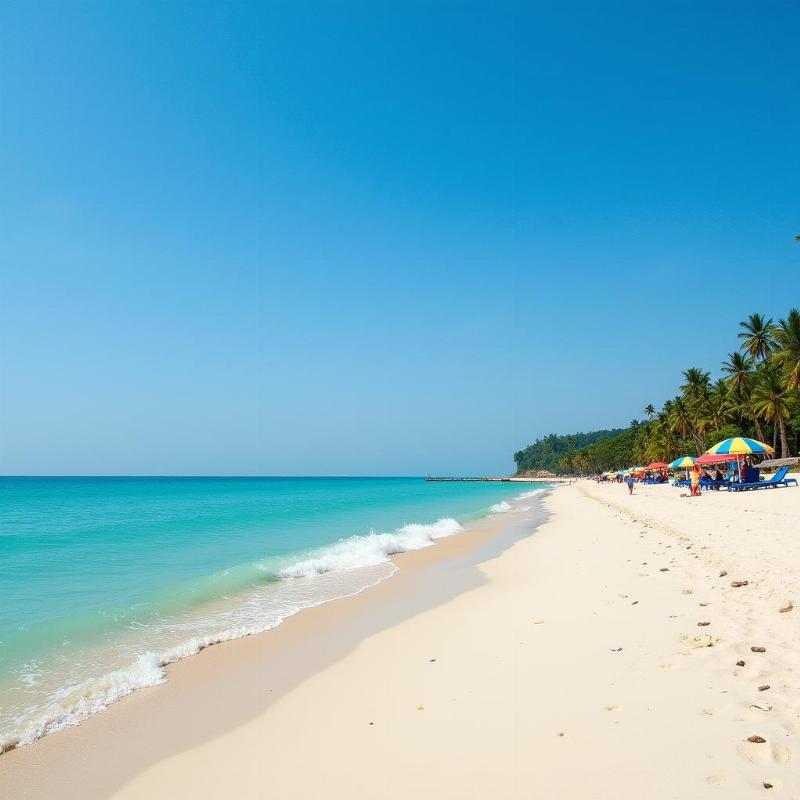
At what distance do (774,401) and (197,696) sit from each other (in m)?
58.3

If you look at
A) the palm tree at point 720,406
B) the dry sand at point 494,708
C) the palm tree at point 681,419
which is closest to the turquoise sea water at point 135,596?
the dry sand at point 494,708

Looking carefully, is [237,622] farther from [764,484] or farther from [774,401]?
[774,401]

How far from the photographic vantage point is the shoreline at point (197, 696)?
4.43 m

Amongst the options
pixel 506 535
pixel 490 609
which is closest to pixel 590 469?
pixel 506 535

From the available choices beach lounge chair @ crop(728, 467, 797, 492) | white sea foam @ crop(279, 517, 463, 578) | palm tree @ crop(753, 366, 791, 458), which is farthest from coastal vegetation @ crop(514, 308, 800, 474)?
white sea foam @ crop(279, 517, 463, 578)

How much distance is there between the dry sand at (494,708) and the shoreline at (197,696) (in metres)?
0.03

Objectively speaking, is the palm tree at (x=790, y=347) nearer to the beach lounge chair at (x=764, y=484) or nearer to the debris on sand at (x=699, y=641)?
the beach lounge chair at (x=764, y=484)

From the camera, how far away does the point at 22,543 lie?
73.5 feet

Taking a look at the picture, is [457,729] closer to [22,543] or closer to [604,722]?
[604,722]

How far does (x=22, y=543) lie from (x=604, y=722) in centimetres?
2587

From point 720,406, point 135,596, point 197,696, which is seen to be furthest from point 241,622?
point 720,406

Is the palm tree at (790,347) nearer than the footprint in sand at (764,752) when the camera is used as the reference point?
No

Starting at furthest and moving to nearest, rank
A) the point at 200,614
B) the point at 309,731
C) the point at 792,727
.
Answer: the point at 200,614 → the point at 309,731 → the point at 792,727

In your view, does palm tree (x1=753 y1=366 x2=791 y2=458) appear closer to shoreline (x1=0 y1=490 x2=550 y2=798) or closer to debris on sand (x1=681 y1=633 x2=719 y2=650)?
shoreline (x1=0 y1=490 x2=550 y2=798)
